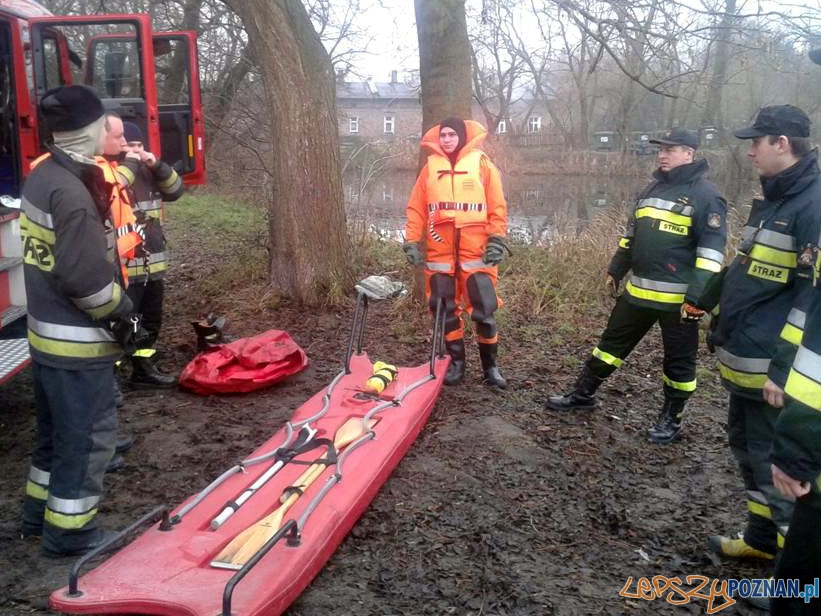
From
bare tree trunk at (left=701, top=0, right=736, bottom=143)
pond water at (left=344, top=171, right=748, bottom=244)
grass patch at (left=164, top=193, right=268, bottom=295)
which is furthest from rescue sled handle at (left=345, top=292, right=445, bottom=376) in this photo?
pond water at (left=344, top=171, right=748, bottom=244)

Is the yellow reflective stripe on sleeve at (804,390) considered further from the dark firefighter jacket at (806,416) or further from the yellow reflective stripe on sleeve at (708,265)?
the yellow reflective stripe on sleeve at (708,265)

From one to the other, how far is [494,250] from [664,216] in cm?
123

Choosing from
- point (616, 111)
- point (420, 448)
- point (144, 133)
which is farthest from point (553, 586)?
point (616, 111)

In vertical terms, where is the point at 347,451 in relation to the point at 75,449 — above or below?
below

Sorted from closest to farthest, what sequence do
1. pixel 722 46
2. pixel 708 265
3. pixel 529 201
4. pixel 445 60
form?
pixel 708 265, pixel 445 60, pixel 722 46, pixel 529 201

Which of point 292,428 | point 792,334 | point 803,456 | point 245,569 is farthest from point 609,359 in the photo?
point 245,569

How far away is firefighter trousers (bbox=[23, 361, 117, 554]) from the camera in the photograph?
10.3ft

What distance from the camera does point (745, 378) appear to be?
3.20m

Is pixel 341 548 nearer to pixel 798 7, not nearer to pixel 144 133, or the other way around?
pixel 144 133

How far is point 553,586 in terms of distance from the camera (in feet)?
10.2

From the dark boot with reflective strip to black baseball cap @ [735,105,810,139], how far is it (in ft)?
14.3

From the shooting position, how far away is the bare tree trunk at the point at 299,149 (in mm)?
7258

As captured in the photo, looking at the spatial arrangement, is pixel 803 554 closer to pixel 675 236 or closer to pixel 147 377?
pixel 675 236

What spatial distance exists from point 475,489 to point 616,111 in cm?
3436
